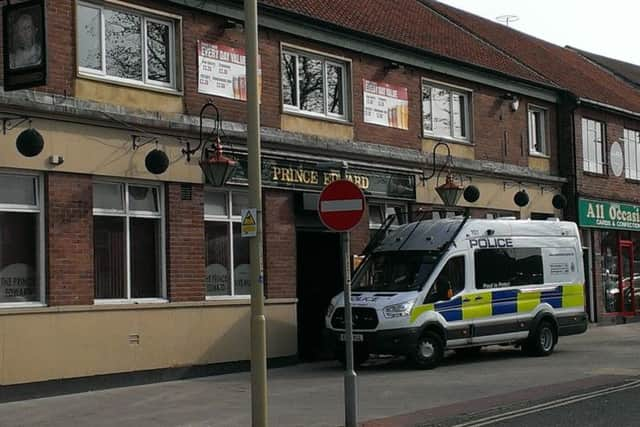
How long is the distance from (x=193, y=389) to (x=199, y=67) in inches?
224

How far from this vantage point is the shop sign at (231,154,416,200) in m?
18.5

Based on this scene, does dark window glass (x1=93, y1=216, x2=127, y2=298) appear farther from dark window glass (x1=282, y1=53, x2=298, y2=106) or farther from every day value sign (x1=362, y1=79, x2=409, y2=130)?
every day value sign (x1=362, y1=79, x2=409, y2=130)

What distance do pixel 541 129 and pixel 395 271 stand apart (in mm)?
11146

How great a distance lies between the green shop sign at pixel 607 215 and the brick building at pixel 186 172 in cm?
550

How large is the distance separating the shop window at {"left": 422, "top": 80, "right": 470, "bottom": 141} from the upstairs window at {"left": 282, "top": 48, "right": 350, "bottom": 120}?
2994 mm

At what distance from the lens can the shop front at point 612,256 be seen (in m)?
28.5

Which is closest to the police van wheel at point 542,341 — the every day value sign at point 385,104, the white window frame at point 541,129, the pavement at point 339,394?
the pavement at point 339,394

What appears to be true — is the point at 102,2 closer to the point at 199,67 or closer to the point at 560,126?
the point at 199,67

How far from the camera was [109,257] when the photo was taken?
52.6 ft

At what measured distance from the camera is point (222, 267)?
1803cm

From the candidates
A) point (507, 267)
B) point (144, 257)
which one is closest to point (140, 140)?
point (144, 257)

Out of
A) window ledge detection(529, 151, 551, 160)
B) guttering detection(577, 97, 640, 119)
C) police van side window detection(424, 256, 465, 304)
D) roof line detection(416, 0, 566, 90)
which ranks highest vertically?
roof line detection(416, 0, 566, 90)

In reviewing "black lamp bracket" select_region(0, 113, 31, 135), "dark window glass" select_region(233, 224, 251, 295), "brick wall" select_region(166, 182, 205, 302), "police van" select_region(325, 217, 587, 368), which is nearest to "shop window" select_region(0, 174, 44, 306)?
"black lamp bracket" select_region(0, 113, 31, 135)

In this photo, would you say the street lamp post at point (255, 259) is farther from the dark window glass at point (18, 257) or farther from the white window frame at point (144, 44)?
the white window frame at point (144, 44)
